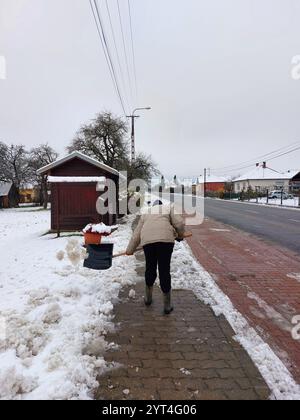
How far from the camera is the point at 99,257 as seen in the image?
19.0 ft

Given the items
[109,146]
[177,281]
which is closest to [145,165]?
[109,146]

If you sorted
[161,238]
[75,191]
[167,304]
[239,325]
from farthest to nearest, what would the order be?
[75,191], [167,304], [161,238], [239,325]

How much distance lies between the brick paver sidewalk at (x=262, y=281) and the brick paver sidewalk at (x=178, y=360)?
49 cm

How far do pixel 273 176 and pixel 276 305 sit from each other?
8347 cm

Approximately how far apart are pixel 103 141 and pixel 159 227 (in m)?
33.4

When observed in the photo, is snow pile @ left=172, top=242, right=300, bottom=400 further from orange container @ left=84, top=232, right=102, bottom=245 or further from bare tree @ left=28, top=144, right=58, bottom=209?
bare tree @ left=28, top=144, right=58, bottom=209

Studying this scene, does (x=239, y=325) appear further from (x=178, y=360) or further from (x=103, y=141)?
(x=103, y=141)

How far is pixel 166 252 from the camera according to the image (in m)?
4.96

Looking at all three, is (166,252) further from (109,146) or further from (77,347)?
(109,146)

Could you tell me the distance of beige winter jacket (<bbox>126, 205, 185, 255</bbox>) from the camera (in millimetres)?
4914

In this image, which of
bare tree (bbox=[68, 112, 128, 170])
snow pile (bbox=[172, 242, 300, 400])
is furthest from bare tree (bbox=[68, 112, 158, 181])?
snow pile (bbox=[172, 242, 300, 400])

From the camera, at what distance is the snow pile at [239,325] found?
3.13 metres

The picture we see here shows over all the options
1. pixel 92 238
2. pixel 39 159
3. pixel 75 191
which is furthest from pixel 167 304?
pixel 39 159
